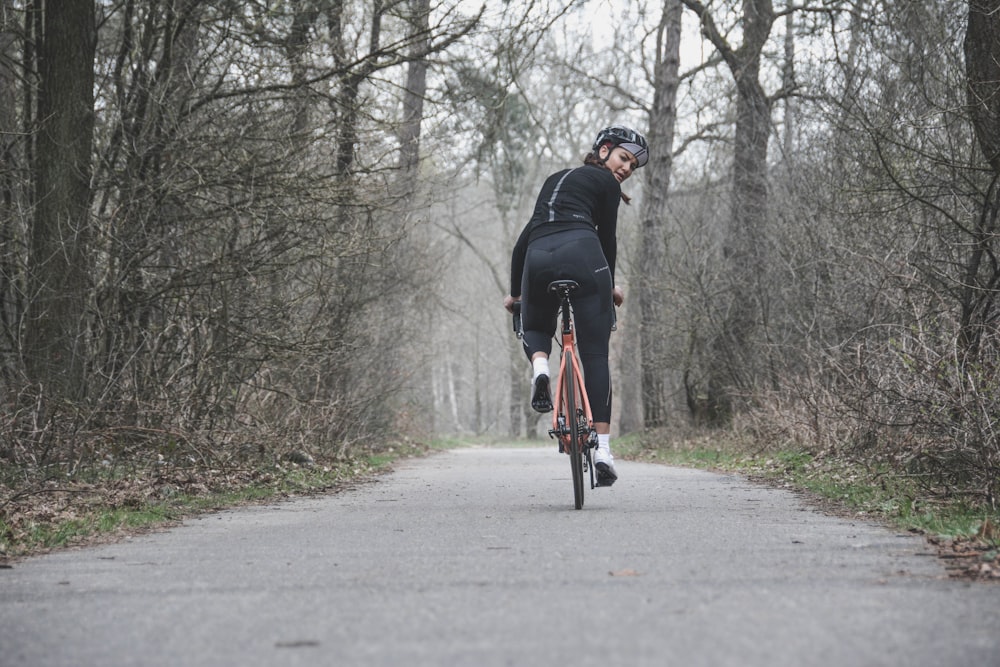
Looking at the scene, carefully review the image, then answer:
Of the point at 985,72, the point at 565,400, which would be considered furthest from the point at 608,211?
the point at 985,72

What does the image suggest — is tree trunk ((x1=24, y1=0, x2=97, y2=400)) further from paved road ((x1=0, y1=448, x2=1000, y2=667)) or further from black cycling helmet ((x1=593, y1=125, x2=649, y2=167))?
black cycling helmet ((x1=593, y1=125, x2=649, y2=167))

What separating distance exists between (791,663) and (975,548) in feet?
6.93

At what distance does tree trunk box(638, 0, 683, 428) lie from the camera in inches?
710

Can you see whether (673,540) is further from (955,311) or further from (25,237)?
(25,237)

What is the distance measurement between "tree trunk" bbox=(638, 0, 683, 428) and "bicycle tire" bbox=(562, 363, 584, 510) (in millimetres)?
10380

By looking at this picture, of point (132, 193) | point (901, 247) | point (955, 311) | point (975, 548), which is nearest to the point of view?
point (975, 548)

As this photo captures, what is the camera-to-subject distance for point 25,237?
31.1 feet

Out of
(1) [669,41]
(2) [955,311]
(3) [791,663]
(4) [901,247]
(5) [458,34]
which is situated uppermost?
(1) [669,41]

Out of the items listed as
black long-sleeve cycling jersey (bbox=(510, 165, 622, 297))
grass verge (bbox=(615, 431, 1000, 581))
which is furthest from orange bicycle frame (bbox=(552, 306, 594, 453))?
grass verge (bbox=(615, 431, 1000, 581))

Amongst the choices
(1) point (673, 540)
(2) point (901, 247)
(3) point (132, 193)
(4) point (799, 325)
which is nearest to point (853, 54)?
(2) point (901, 247)

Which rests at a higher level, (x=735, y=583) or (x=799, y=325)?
(x=799, y=325)

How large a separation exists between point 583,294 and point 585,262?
0.63ft

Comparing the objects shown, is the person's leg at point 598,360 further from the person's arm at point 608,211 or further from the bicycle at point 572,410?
the person's arm at point 608,211

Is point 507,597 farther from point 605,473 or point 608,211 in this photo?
point 608,211
